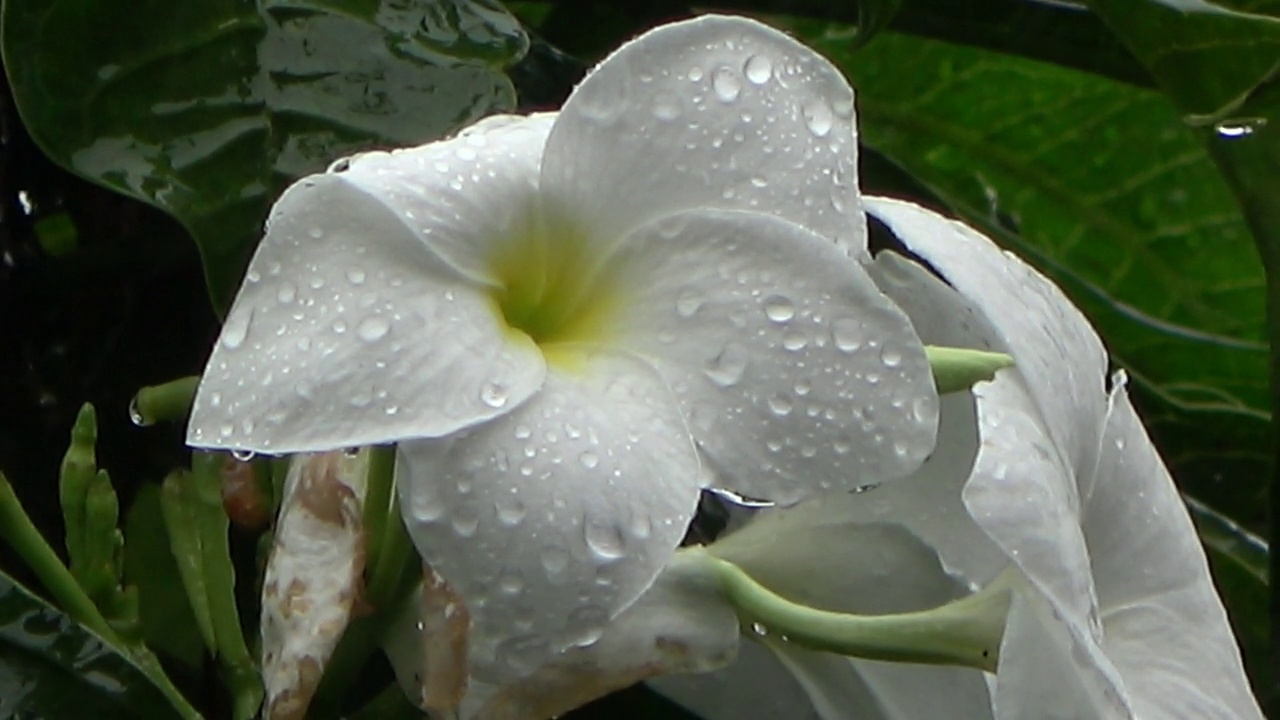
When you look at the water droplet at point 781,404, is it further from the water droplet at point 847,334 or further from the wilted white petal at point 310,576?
the wilted white petal at point 310,576

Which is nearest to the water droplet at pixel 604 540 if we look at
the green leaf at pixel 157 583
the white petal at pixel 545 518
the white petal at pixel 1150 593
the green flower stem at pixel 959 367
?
the white petal at pixel 545 518

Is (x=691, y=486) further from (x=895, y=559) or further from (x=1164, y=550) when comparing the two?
(x=1164, y=550)

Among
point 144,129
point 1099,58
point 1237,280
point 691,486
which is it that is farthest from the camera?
point 1237,280

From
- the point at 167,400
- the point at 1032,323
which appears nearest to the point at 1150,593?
the point at 1032,323

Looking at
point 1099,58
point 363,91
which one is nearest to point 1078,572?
point 363,91

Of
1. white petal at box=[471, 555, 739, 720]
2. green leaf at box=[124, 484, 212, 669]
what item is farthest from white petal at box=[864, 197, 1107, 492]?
green leaf at box=[124, 484, 212, 669]

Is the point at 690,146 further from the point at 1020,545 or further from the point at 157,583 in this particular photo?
the point at 157,583
